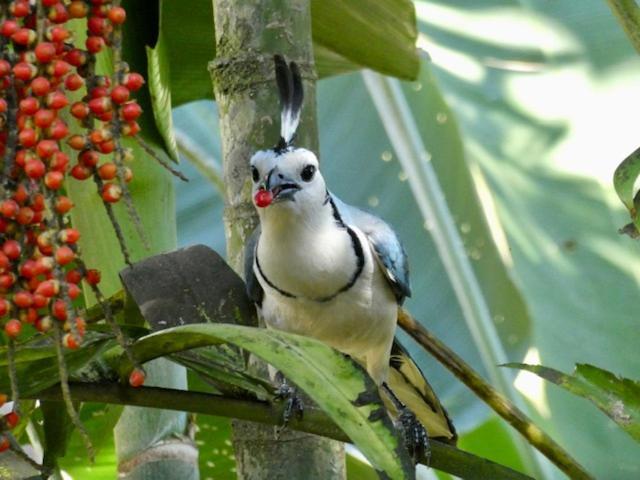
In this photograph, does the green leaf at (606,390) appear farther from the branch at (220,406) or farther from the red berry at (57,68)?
the red berry at (57,68)

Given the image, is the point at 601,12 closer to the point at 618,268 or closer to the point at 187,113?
the point at 618,268

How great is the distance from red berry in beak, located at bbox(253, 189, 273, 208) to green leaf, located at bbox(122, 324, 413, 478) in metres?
0.56

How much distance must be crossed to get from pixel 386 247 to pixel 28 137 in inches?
45.6

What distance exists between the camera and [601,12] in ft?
7.63

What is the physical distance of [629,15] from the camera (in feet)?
3.82

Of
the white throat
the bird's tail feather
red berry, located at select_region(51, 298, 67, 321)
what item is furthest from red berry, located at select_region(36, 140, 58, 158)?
the bird's tail feather

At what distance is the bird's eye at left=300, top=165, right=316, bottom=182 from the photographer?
166 cm

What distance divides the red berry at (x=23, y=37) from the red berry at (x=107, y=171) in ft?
0.35

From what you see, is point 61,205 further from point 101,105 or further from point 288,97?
point 288,97

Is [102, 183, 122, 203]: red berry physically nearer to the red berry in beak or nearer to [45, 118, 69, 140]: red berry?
[45, 118, 69, 140]: red berry

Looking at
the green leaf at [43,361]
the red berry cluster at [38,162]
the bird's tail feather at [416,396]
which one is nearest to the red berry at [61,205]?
the red berry cluster at [38,162]

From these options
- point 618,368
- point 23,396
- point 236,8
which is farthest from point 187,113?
point 23,396

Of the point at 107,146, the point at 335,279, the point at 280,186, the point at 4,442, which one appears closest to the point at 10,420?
the point at 4,442

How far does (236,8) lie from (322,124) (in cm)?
146
